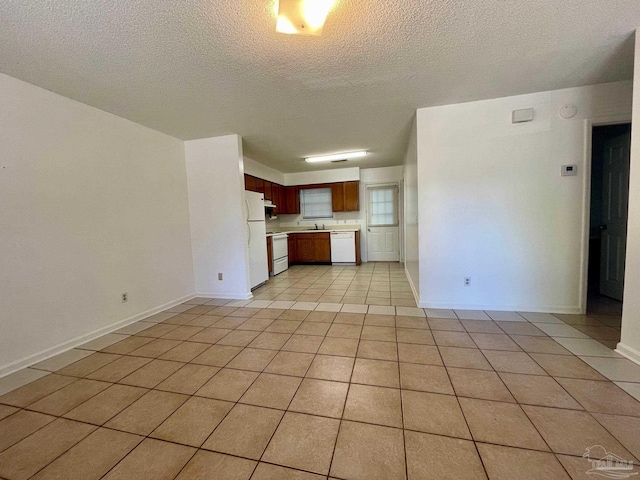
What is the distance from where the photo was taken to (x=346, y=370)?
1821mm

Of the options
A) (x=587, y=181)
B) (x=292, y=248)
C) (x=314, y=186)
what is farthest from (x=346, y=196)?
(x=587, y=181)

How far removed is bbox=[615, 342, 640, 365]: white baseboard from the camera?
1774 mm

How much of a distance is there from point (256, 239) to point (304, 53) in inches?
111

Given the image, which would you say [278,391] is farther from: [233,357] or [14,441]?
[14,441]

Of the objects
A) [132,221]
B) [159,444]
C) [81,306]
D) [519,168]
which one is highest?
[519,168]

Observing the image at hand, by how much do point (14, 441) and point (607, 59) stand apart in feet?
15.4

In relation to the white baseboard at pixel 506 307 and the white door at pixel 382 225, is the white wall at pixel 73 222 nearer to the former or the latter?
the white baseboard at pixel 506 307

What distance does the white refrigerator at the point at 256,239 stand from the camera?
3.87 metres

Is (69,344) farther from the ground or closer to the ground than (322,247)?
closer to the ground

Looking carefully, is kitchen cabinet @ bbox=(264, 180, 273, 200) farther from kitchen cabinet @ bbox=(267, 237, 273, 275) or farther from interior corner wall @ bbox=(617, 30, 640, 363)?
interior corner wall @ bbox=(617, 30, 640, 363)

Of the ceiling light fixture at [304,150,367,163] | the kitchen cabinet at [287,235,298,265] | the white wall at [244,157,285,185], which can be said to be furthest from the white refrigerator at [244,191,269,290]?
the kitchen cabinet at [287,235,298,265]

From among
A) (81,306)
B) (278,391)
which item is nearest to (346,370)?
(278,391)

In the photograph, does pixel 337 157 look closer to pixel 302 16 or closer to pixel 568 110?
pixel 568 110

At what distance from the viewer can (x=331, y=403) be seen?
1.50 m
